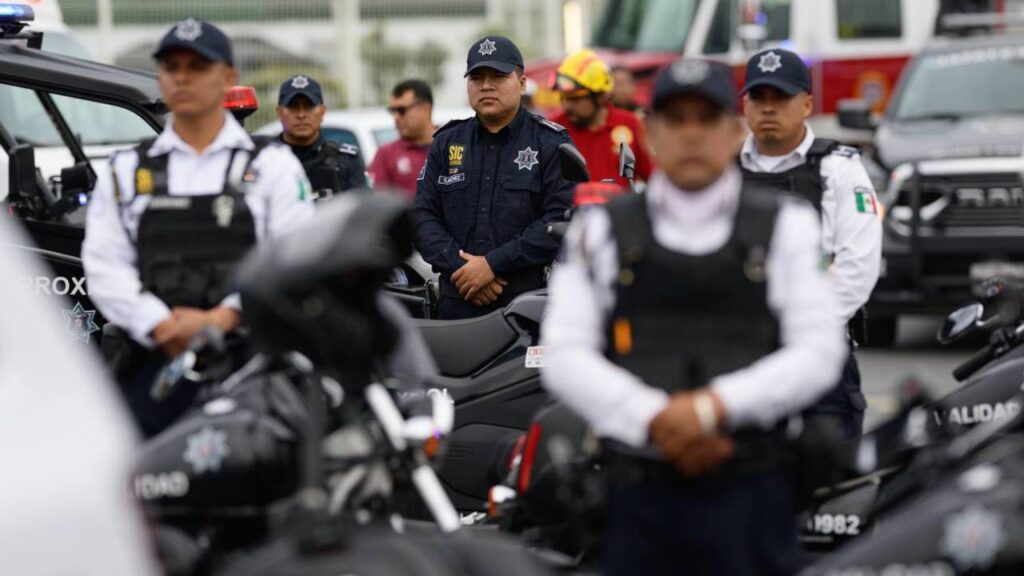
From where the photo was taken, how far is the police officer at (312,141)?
11039 millimetres

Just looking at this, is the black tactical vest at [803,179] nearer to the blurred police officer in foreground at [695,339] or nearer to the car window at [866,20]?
the blurred police officer in foreground at [695,339]

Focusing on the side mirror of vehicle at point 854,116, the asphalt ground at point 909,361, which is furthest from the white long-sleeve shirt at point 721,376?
the side mirror of vehicle at point 854,116

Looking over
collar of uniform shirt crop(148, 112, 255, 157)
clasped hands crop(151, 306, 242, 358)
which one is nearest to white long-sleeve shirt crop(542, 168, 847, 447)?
clasped hands crop(151, 306, 242, 358)

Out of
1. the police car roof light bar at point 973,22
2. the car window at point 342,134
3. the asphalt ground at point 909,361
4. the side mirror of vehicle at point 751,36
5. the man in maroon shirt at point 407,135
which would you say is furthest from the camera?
the side mirror of vehicle at point 751,36

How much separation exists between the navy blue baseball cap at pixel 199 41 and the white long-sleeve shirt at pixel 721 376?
1522 mm

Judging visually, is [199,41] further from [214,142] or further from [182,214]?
[182,214]

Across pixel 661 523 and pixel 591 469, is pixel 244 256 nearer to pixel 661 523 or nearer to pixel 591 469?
pixel 591 469

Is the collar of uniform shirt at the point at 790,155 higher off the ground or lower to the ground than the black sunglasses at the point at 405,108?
higher

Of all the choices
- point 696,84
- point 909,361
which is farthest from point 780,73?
point 909,361

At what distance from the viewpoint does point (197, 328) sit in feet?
18.0

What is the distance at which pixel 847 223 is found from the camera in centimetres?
658

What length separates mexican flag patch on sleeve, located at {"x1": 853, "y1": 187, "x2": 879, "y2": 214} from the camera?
6602 mm

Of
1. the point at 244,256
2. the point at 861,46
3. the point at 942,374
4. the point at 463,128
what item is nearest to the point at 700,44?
the point at 861,46

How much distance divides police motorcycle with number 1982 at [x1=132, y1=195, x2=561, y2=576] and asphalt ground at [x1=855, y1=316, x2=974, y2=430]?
23.2 ft
